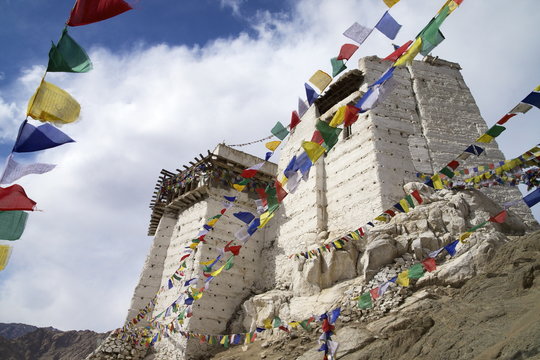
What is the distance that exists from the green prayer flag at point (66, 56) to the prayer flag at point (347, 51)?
476 centimetres

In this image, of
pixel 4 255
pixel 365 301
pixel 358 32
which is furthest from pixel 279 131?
pixel 4 255

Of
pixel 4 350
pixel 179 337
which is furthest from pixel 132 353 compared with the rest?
pixel 4 350

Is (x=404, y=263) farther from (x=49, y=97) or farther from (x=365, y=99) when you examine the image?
(x=49, y=97)

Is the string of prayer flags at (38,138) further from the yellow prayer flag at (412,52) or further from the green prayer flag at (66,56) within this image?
the yellow prayer flag at (412,52)

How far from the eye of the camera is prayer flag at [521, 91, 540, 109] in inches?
282

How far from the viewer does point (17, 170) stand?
6098 mm

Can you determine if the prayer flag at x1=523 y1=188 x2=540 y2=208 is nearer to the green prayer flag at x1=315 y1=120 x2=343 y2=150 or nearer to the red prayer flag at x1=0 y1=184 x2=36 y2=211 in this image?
the green prayer flag at x1=315 y1=120 x2=343 y2=150

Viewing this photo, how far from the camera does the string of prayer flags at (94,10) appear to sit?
5.20m

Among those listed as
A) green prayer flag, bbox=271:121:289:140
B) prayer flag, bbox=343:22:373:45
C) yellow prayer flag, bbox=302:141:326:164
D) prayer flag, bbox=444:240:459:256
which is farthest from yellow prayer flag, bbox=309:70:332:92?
prayer flag, bbox=444:240:459:256

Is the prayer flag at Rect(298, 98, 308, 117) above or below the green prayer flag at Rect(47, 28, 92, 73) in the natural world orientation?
above

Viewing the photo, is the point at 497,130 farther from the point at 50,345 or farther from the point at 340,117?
the point at 50,345

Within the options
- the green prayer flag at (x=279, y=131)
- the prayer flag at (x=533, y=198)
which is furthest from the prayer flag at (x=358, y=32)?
the prayer flag at (x=533, y=198)

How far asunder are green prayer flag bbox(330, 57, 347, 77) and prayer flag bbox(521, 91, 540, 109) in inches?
141

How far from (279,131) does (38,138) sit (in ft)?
17.2
